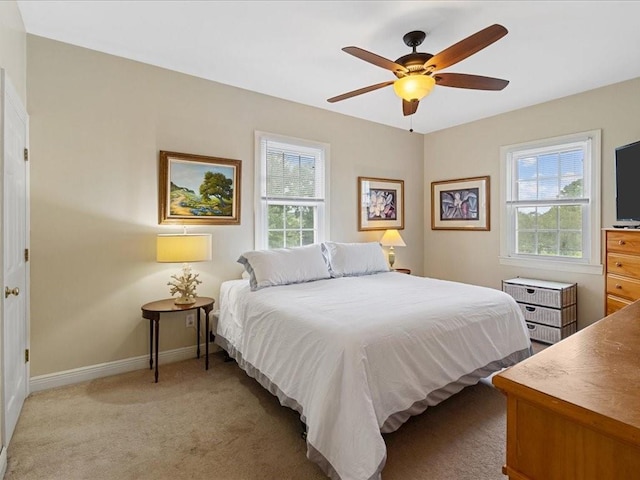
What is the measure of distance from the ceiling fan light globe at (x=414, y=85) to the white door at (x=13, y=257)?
2363mm

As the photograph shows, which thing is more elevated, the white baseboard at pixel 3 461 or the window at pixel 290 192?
the window at pixel 290 192

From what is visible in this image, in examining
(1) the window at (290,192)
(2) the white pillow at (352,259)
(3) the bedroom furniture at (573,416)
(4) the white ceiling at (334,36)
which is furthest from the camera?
(1) the window at (290,192)

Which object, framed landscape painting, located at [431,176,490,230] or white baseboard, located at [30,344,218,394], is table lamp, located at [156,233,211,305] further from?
framed landscape painting, located at [431,176,490,230]

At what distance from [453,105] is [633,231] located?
221 centimetres

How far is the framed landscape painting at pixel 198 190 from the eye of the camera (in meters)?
3.11

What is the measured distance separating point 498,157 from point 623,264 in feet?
6.48

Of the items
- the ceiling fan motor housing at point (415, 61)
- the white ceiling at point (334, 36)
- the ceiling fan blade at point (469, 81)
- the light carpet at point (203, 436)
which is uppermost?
the white ceiling at point (334, 36)

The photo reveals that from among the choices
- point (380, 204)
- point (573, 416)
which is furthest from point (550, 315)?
point (573, 416)

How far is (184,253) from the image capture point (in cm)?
283

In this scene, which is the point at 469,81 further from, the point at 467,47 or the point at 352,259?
the point at 352,259

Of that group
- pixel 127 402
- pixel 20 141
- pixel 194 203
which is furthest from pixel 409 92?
pixel 127 402

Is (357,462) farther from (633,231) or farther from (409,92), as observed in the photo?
(633,231)

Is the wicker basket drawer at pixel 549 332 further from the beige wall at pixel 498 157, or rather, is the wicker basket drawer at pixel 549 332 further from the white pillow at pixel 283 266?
the white pillow at pixel 283 266

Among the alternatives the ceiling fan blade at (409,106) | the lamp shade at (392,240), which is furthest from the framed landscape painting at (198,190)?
the lamp shade at (392,240)
